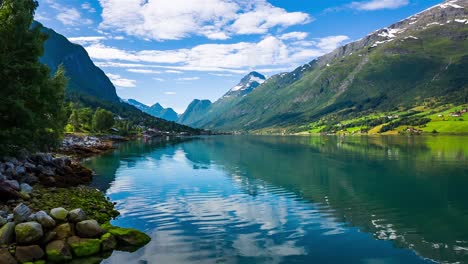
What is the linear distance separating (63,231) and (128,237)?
5.30m

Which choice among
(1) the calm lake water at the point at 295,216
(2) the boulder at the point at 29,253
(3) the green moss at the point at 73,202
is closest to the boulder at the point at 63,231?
(2) the boulder at the point at 29,253

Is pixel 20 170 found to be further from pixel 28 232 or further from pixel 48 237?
pixel 28 232

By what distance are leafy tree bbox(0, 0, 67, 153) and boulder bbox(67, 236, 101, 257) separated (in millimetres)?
24693

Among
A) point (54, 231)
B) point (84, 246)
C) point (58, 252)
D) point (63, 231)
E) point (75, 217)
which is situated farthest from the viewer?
point (75, 217)

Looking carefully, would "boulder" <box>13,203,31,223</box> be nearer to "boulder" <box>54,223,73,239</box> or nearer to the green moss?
"boulder" <box>54,223,73,239</box>

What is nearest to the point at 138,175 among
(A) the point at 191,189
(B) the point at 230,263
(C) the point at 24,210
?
(A) the point at 191,189

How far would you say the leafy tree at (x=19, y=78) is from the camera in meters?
49.4

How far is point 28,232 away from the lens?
29.4 m

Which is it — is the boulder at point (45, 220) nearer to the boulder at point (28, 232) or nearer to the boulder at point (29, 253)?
the boulder at point (28, 232)

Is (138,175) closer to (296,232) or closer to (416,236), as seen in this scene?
(296,232)

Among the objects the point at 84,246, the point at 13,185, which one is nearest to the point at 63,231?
the point at 84,246

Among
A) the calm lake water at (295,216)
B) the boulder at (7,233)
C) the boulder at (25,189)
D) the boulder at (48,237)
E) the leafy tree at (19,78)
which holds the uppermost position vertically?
the leafy tree at (19,78)

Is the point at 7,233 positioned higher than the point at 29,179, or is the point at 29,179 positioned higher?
the point at 29,179

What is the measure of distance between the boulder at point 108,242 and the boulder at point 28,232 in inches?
185
